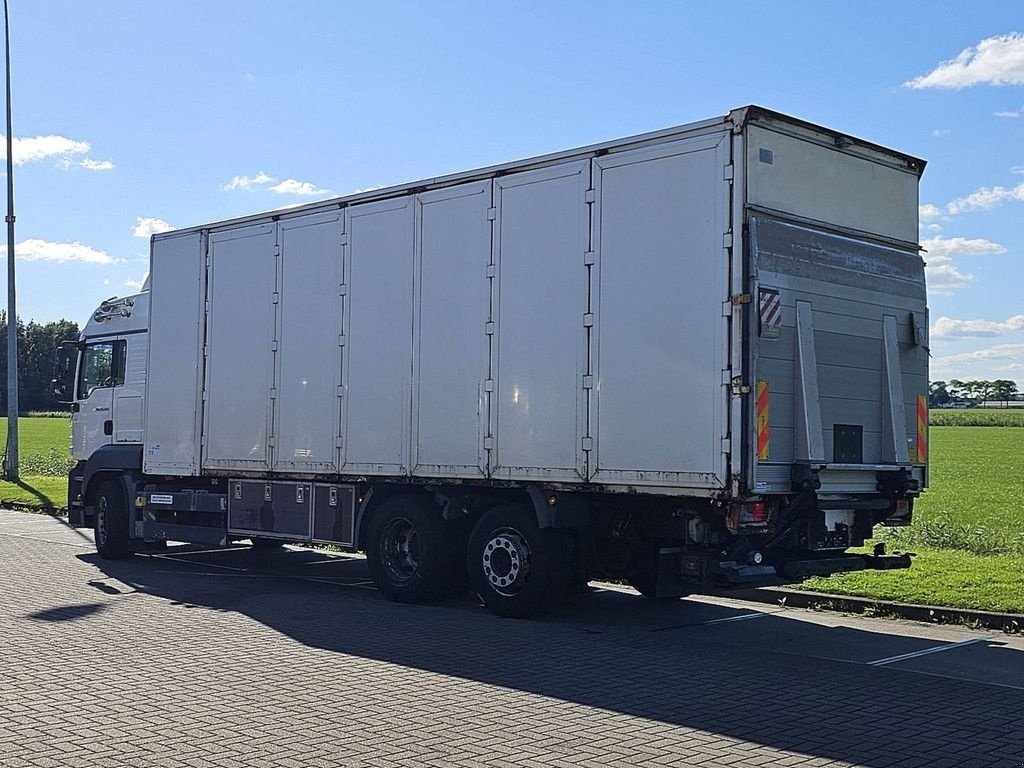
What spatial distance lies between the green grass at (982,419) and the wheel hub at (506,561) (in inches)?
3544

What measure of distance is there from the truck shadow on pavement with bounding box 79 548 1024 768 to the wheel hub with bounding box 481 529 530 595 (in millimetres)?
346

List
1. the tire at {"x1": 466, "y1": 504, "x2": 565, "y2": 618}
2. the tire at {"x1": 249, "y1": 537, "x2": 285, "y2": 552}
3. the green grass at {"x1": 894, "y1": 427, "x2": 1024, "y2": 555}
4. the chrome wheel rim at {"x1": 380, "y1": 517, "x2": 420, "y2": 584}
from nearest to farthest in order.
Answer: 1. the tire at {"x1": 466, "y1": 504, "x2": 565, "y2": 618}
2. the chrome wheel rim at {"x1": 380, "y1": 517, "x2": 420, "y2": 584}
3. the green grass at {"x1": 894, "y1": 427, "x2": 1024, "y2": 555}
4. the tire at {"x1": 249, "y1": 537, "x2": 285, "y2": 552}

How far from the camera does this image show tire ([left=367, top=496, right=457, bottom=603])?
11930 mm

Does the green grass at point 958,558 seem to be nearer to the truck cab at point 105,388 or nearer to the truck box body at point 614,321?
the truck box body at point 614,321

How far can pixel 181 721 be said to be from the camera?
684cm

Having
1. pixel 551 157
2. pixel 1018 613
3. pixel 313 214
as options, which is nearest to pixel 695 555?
pixel 1018 613

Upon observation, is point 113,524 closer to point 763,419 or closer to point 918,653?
point 763,419

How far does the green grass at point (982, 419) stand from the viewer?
98.4 m

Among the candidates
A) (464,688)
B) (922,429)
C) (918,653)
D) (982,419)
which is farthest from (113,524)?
(982,419)

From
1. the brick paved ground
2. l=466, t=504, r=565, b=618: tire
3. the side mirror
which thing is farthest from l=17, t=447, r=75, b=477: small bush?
l=466, t=504, r=565, b=618: tire

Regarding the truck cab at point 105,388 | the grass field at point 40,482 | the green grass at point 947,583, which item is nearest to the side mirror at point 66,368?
the truck cab at point 105,388

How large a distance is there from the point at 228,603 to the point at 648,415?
4816 mm

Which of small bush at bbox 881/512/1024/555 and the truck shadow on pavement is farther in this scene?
small bush at bbox 881/512/1024/555

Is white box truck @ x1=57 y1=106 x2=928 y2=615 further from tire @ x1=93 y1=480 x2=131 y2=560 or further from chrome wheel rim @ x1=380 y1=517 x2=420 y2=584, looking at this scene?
tire @ x1=93 y1=480 x2=131 y2=560
